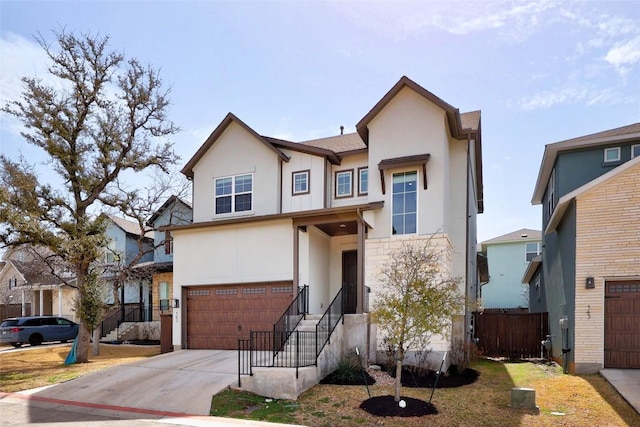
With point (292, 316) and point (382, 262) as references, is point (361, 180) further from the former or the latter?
point (292, 316)

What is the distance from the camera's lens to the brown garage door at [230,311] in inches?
604

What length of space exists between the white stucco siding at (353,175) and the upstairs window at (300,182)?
96 centimetres

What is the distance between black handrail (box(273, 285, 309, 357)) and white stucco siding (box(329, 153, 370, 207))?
3.66 metres

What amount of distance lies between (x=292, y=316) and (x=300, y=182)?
522 centimetres

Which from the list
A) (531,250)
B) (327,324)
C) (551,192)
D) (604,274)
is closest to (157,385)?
(327,324)

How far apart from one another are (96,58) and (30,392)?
39.6 feet

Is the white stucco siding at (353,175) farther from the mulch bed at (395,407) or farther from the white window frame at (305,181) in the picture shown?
the mulch bed at (395,407)

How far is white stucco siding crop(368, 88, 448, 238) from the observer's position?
14055 mm

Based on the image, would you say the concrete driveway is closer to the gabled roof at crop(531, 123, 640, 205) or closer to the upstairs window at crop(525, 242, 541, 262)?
the gabled roof at crop(531, 123, 640, 205)

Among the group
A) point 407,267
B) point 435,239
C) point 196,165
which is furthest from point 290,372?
point 196,165

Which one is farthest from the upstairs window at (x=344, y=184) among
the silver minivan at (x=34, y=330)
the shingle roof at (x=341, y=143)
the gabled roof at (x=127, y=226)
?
the gabled roof at (x=127, y=226)

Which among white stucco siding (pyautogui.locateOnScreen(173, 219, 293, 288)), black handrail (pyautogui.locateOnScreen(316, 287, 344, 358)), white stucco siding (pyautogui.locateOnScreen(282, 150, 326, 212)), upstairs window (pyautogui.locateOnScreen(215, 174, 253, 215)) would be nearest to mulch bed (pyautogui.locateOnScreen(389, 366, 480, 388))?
black handrail (pyautogui.locateOnScreen(316, 287, 344, 358))

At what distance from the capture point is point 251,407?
9.50m

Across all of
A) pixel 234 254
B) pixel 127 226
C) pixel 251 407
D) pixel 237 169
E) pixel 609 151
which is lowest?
pixel 251 407
